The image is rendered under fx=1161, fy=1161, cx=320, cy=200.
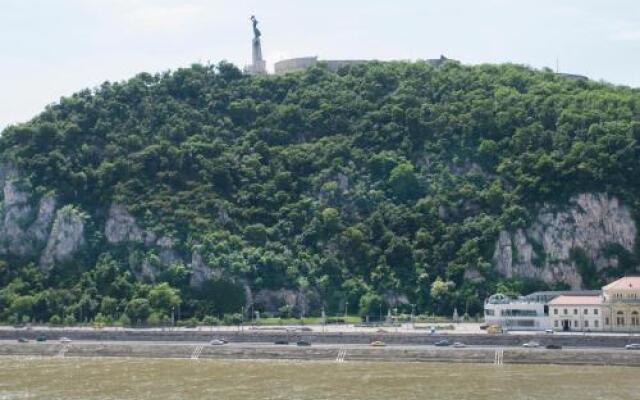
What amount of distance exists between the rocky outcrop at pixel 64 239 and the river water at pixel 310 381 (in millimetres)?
31194

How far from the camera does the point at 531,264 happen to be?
115 metres

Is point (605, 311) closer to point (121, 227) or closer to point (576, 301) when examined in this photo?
point (576, 301)

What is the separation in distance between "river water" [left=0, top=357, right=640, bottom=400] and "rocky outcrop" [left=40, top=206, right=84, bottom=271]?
3119 centimetres

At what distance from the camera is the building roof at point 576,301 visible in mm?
101162

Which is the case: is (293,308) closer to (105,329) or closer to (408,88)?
(105,329)

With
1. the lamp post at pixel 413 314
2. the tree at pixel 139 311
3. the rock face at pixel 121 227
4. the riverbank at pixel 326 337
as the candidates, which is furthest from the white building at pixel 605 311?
the rock face at pixel 121 227

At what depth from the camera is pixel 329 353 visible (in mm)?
92625

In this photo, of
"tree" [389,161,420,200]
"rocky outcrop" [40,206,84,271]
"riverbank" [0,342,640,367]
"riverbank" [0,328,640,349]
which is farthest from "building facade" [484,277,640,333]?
"rocky outcrop" [40,206,84,271]

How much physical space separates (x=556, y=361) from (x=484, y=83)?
66.2 meters

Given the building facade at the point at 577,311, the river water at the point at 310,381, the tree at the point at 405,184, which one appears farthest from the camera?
the tree at the point at 405,184

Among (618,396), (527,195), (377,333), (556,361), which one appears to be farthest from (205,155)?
(618,396)

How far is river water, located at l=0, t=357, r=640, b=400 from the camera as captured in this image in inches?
2768

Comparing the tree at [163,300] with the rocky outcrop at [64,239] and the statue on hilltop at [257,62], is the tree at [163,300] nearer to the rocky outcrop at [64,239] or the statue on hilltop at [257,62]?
the rocky outcrop at [64,239]

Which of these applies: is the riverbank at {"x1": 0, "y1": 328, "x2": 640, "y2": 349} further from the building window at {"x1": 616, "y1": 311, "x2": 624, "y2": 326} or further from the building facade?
the building window at {"x1": 616, "y1": 311, "x2": 624, "y2": 326}
